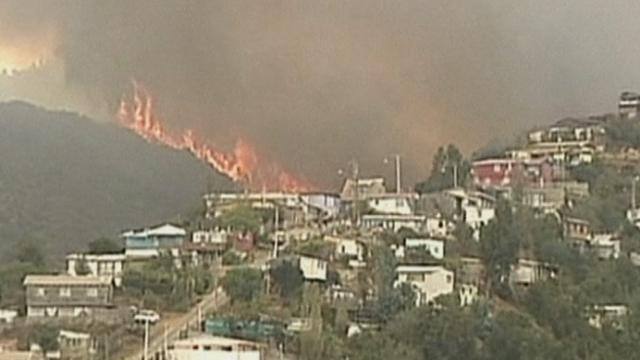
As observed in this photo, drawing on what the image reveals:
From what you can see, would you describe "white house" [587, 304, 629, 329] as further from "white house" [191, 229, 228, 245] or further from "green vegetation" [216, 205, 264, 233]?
"green vegetation" [216, 205, 264, 233]

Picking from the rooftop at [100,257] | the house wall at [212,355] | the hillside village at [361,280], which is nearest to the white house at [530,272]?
the hillside village at [361,280]

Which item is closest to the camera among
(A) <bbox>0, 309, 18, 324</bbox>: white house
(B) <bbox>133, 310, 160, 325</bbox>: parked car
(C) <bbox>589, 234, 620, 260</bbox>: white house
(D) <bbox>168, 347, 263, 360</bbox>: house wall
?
(D) <bbox>168, 347, 263, 360</bbox>: house wall

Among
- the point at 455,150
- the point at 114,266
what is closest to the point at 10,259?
the point at 114,266

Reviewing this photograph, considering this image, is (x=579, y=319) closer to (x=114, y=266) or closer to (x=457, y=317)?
(x=457, y=317)

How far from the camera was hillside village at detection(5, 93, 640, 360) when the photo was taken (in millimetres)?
17438

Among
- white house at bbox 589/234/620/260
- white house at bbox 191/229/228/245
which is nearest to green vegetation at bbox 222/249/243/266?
white house at bbox 191/229/228/245

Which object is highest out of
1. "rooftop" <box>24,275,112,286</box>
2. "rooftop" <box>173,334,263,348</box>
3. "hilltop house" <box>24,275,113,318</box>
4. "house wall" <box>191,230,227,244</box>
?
"house wall" <box>191,230,227,244</box>

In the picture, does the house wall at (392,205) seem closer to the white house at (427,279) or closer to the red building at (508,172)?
the red building at (508,172)

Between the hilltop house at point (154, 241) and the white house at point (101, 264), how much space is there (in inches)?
22.8

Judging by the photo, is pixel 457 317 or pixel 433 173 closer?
pixel 457 317

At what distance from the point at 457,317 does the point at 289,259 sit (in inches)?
121

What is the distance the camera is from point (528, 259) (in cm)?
2214

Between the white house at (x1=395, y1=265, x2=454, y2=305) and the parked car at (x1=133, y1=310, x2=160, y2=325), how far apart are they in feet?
11.0

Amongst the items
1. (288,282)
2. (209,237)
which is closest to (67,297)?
(288,282)
